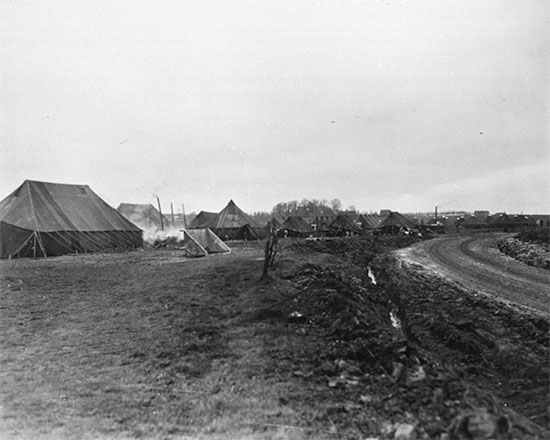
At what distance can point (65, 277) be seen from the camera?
1380 cm

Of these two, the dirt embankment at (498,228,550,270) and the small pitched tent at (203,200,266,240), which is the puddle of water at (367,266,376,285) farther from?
the small pitched tent at (203,200,266,240)

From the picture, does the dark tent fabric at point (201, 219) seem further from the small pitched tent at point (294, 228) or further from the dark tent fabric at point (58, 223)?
the dark tent fabric at point (58, 223)

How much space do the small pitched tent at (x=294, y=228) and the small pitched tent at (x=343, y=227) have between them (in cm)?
361

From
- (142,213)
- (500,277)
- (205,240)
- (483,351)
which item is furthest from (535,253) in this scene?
(142,213)

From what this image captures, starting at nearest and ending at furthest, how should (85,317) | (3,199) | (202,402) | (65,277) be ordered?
(202,402), (85,317), (65,277), (3,199)

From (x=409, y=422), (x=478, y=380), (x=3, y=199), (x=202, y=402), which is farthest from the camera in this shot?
(x=3, y=199)

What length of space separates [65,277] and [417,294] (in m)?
14.8

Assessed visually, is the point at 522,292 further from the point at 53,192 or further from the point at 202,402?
the point at 53,192

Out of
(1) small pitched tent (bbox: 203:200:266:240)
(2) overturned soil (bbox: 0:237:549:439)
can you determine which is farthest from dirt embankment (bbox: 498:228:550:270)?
(1) small pitched tent (bbox: 203:200:266:240)

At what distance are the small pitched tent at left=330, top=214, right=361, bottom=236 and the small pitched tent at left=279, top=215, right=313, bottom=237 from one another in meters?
3.61

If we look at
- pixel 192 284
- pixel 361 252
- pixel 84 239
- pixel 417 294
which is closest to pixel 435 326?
pixel 417 294

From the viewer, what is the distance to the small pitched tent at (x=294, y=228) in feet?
148

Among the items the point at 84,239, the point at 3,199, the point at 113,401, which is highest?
the point at 3,199

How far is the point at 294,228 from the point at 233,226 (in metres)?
9.80
